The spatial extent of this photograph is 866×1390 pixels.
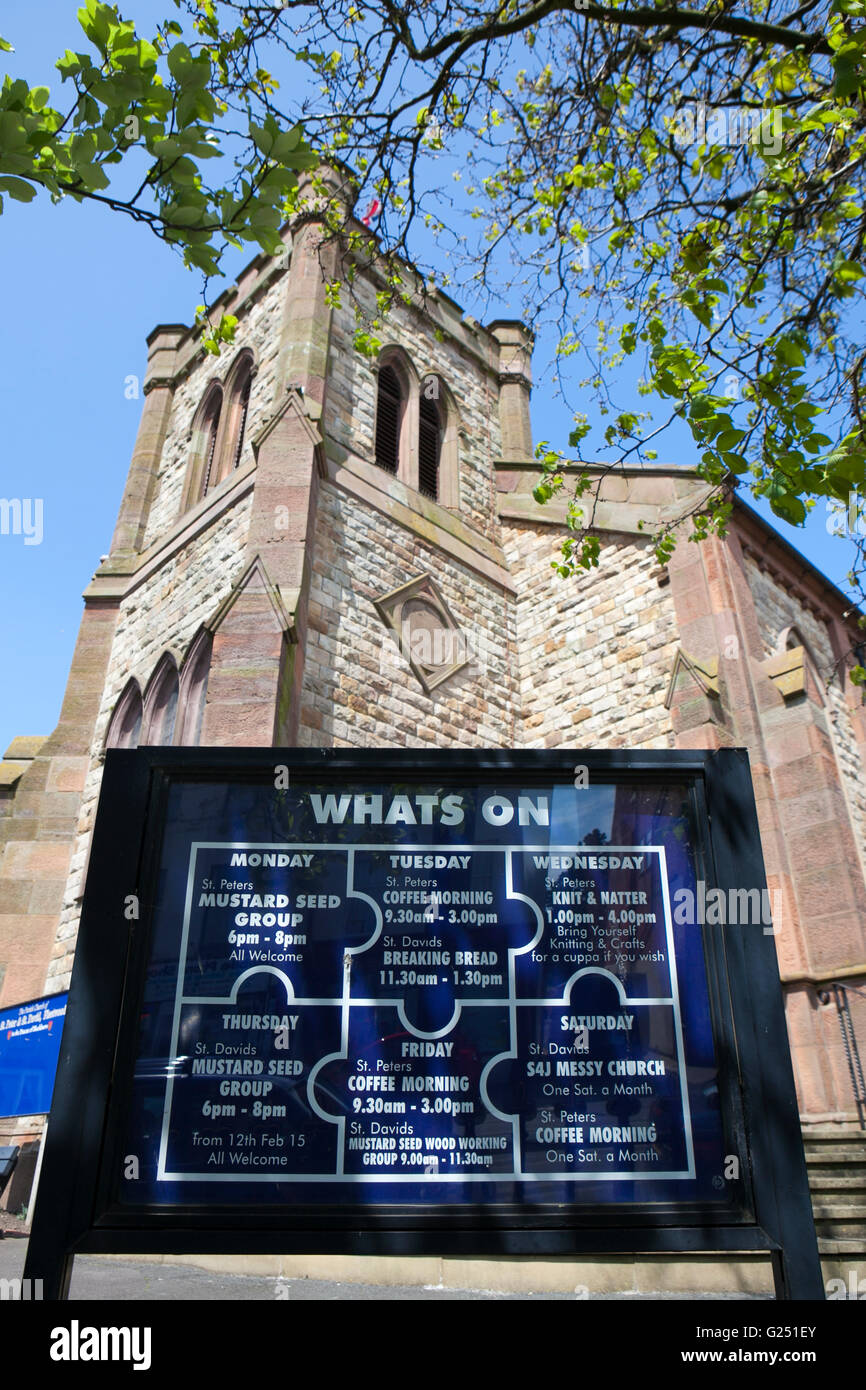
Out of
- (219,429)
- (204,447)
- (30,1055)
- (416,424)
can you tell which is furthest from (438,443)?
(30,1055)

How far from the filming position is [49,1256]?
2.04 meters

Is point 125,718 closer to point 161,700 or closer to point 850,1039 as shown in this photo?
point 161,700

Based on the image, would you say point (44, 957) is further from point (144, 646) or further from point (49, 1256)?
point (49, 1256)

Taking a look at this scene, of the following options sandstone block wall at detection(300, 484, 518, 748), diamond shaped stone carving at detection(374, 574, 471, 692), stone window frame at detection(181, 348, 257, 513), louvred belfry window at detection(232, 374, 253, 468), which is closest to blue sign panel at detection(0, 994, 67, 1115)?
sandstone block wall at detection(300, 484, 518, 748)

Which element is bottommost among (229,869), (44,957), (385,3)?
(229,869)

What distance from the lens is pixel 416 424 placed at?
13.8 meters

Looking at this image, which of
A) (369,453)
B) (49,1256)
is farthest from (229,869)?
(369,453)

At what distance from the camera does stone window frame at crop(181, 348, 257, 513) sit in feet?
43.1

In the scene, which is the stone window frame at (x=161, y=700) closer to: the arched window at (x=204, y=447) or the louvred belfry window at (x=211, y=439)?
the arched window at (x=204, y=447)

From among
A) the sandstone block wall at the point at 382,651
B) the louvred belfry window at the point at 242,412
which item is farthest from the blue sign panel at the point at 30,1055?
the louvred belfry window at the point at 242,412

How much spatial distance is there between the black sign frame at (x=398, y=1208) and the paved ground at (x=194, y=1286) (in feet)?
9.73

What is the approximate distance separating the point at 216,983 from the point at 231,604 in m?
6.61

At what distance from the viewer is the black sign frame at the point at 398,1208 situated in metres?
2.08
